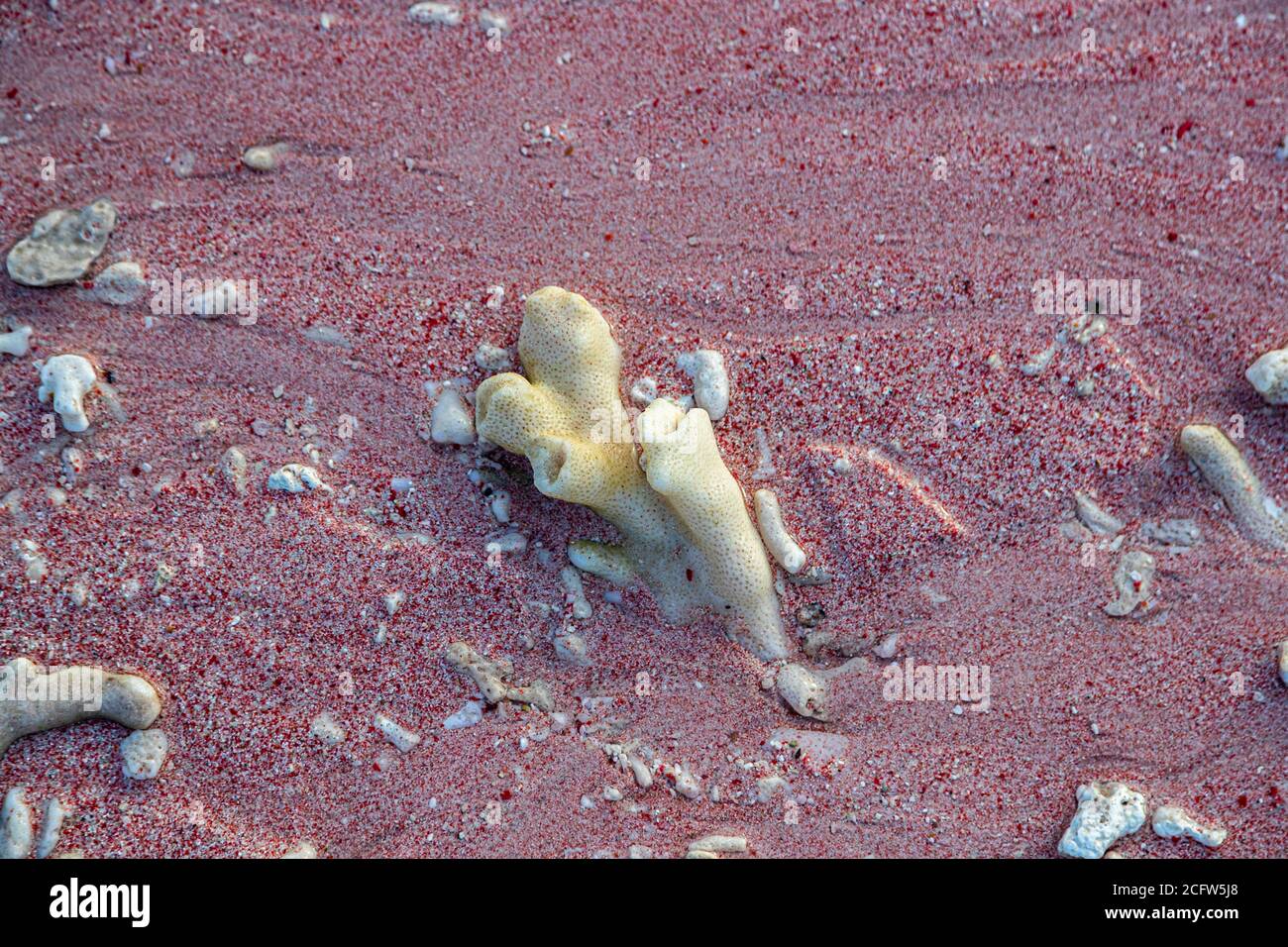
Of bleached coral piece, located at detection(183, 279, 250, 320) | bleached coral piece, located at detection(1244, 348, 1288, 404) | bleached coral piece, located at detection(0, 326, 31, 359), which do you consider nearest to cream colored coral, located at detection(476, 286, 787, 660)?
bleached coral piece, located at detection(183, 279, 250, 320)

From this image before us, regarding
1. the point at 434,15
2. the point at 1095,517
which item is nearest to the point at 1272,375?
the point at 1095,517

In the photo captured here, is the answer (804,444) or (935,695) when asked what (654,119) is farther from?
(935,695)

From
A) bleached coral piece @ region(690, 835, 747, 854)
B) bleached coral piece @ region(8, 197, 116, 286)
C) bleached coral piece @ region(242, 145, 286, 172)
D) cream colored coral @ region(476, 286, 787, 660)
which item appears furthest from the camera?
bleached coral piece @ region(242, 145, 286, 172)

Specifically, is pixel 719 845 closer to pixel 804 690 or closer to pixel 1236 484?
pixel 804 690

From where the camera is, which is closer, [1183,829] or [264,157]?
[1183,829]

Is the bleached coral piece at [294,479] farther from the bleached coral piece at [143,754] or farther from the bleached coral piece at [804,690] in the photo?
the bleached coral piece at [804,690]

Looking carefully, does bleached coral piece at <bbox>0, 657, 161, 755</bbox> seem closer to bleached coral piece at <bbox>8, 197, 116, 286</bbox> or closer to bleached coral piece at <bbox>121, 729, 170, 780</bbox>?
bleached coral piece at <bbox>121, 729, 170, 780</bbox>
